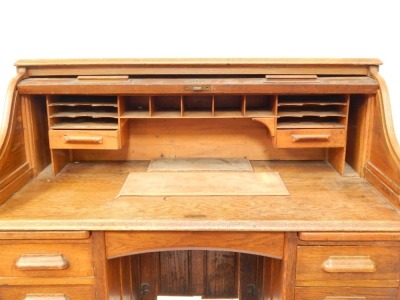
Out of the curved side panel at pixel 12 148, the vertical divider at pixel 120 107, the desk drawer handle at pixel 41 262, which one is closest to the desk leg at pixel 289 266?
the desk drawer handle at pixel 41 262

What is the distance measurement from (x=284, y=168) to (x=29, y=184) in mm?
1224

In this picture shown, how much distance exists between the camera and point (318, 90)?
191 centimetres

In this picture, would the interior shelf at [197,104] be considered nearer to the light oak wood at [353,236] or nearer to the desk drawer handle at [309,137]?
the desk drawer handle at [309,137]

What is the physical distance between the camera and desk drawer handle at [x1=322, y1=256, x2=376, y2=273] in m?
1.57

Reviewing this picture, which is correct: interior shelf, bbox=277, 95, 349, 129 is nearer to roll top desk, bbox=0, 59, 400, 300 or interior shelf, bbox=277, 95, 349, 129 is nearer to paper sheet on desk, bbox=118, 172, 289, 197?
roll top desk, bbox=0, 59, 400, 300

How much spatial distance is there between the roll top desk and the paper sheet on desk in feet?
0.04

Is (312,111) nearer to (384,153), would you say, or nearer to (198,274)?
(384,153)

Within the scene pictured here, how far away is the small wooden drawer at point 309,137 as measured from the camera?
6.53 ft

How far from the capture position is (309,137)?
1.99 metres

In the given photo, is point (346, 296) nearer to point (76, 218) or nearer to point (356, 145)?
point (356, 145)

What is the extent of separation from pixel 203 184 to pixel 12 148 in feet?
2.78

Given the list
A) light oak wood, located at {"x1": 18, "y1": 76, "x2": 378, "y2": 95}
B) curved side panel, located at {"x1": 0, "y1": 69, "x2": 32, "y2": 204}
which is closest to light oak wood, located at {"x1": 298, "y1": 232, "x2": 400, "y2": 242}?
light oak wood, located at {"x1": 18, "y1": 76, "x2": 378, "y2": 95}

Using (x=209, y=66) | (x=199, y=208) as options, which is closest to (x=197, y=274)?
(x=199, y=208)

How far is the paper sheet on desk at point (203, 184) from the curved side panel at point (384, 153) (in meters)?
0.41
